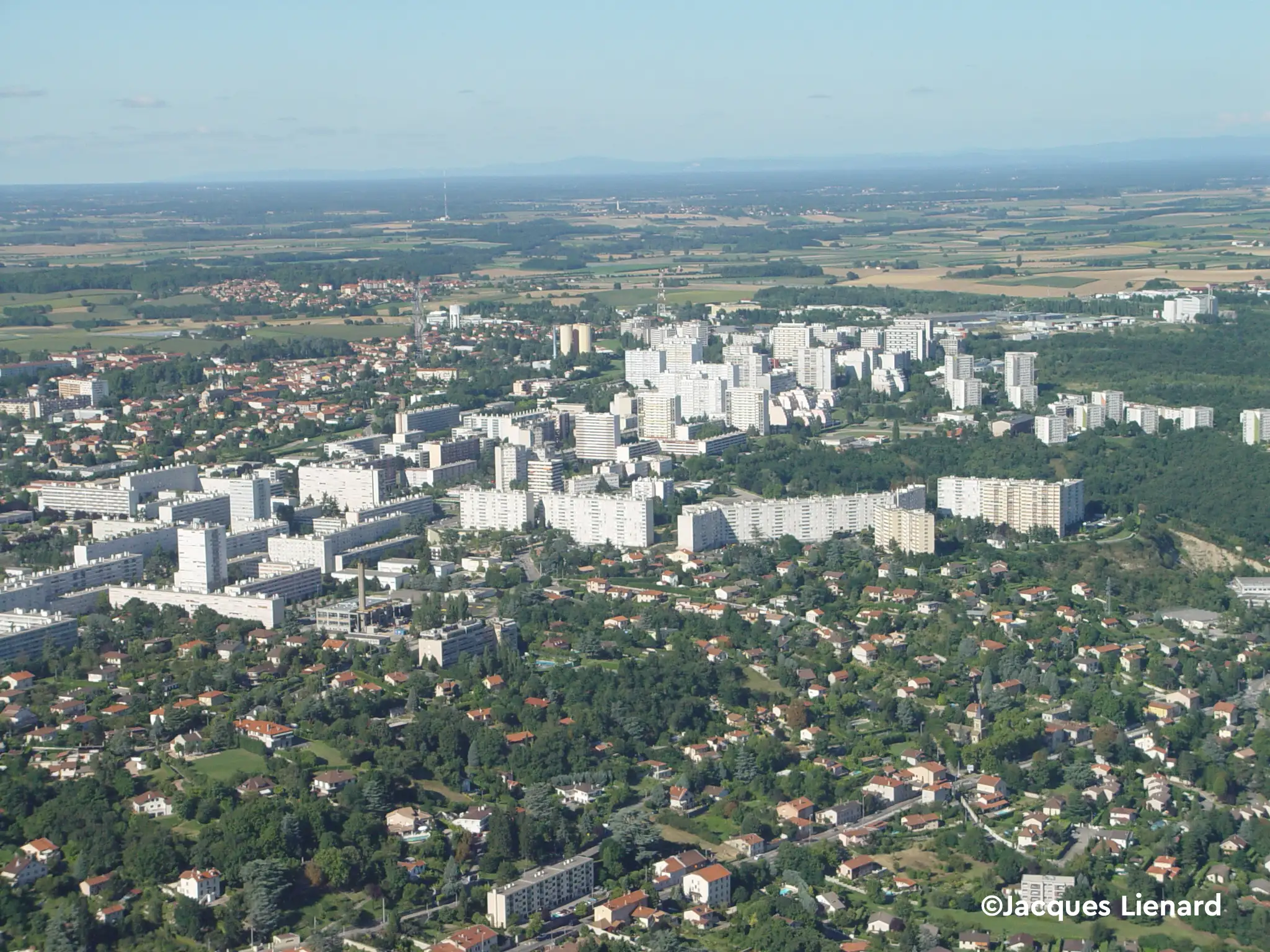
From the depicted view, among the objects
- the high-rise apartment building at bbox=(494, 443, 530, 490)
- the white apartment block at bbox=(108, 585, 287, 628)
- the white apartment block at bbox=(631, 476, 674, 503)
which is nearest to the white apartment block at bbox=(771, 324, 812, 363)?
the high-rise apartment building at bbox=(494, 443, 530, 490)

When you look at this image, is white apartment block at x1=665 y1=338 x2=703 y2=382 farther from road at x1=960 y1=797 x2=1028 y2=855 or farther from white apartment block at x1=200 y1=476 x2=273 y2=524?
road at x1=960 y1=797 x2=1028 y2=855

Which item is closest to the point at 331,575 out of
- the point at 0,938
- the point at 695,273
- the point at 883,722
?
the point at 883,722

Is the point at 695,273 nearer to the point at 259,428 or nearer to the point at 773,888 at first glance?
the point at 259,428

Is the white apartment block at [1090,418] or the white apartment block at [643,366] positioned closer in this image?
the white apartment block at [1090,418]

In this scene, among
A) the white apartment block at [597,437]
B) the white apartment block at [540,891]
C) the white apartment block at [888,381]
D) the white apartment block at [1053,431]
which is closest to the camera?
the white apartment block at [540,891]

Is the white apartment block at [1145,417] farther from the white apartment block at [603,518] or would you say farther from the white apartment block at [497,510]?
the white apartment block at [497,510]

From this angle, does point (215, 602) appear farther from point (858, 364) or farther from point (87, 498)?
point (858, 364)

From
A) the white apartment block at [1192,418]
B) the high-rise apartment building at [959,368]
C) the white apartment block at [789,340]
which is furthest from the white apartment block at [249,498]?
the white apartment block at [789,340]

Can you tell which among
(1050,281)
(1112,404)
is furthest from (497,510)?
(1050,281)
